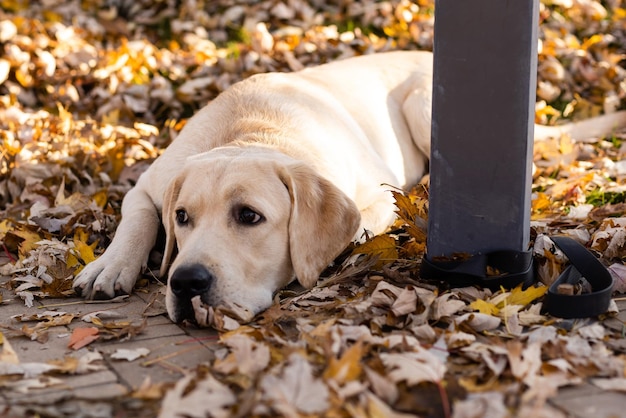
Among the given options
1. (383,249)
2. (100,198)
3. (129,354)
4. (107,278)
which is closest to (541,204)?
(383,249)

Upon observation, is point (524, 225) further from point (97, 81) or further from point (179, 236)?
point (97, 81)

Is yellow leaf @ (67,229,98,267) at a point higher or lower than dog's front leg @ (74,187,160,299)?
lower

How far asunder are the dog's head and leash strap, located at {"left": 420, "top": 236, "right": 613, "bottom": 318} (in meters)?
0.47

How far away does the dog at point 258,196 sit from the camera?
348 centimetres

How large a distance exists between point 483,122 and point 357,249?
0.96 meters

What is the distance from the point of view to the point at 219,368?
278 cm

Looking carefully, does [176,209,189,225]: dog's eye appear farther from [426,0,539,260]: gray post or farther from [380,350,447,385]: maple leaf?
[380,350,447,385]: maple leaf

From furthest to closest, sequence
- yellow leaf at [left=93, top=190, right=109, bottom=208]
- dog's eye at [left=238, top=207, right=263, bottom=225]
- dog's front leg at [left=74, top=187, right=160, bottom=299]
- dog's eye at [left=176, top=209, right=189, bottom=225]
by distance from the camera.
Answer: yellow leaf at [left=93, top=190, right=109, bottom=208], dog's front leg at [left=74, top=187, right=160, bottom=299], dog's eye at [left=176, top=209, right=189, bottom=225], dog's eye at [left=238, top=207, right=263, bottom=225]

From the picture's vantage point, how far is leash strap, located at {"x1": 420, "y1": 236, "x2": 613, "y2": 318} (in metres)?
3.43

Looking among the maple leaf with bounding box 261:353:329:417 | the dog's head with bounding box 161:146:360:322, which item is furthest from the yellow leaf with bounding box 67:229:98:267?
the maple leaf with bounding box 261:353:329:417

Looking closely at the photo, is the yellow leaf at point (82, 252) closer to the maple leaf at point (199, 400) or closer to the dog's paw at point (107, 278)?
the dog's paw at point (107, 278)

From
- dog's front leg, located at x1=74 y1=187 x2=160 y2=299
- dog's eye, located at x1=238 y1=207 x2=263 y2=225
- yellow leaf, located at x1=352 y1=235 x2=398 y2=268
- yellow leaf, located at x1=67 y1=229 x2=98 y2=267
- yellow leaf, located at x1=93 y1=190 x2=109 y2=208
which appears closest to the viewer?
dog's eye, located at x1=238 y1=207 x2=263 y2=225

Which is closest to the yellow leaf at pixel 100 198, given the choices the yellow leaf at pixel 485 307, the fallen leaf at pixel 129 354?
the fallen leaf at pixel 129 354

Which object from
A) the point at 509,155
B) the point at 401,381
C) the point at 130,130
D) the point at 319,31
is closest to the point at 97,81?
the point at 130,130
